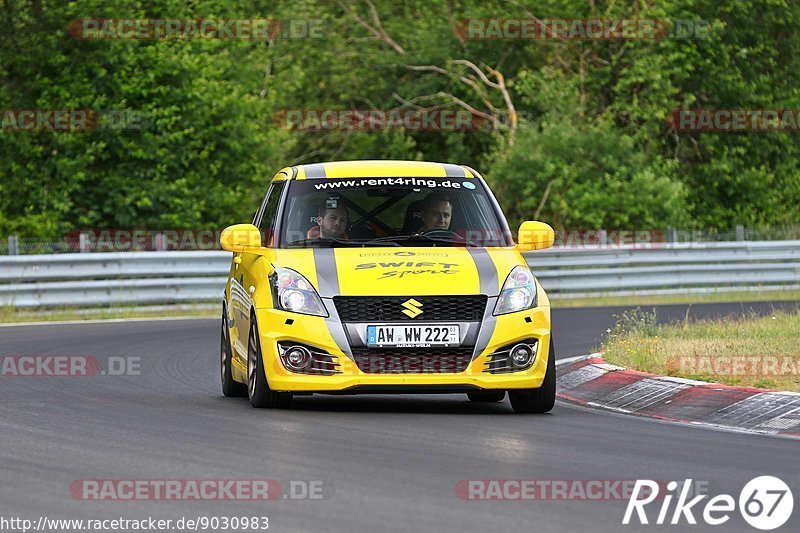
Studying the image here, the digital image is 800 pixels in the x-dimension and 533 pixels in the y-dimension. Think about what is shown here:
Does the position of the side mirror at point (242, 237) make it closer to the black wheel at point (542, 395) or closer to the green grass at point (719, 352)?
the black wheel at point (542, 395)

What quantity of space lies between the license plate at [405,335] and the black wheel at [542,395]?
2.60ft

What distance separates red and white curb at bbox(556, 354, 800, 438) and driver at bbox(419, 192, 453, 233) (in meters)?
1.74

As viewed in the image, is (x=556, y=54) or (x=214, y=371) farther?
(x=556, y=54)

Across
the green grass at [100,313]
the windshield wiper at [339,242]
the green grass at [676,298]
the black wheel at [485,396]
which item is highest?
the windshield wiper at [339,242]

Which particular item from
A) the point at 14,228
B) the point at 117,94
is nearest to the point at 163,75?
the point at 117,94

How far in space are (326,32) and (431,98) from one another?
5.88 meters

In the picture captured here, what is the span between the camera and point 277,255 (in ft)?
40.6

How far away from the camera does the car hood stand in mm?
11688

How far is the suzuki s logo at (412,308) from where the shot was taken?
38.1 feet

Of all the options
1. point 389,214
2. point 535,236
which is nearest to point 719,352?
point 535,236

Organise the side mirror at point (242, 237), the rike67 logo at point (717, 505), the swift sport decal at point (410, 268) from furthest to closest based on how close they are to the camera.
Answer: the side mirror at point (242, 237) < the swift sport decal at point (410, 268) < the rike67 logo at point (717, 505)

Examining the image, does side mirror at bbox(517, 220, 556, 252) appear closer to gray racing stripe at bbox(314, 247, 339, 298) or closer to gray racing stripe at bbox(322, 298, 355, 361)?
gray racing stripe at bbox(314, 247, 339, 298)

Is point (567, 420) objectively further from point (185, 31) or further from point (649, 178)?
point (185, 31)

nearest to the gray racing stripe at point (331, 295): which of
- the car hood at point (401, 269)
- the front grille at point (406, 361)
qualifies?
the car hood at point (401, 269)
